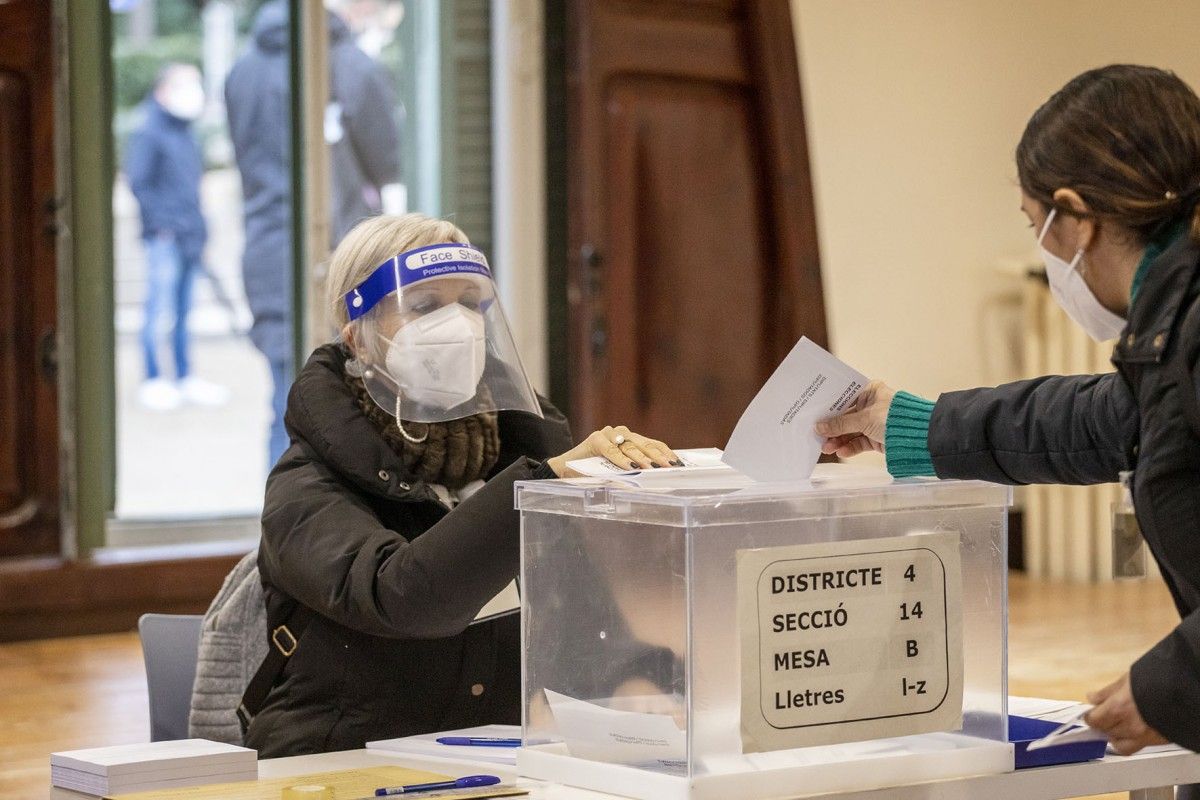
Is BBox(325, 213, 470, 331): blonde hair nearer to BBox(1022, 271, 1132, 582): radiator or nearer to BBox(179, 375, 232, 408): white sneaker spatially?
BBox(179, 375, 232, 408): white sneaker

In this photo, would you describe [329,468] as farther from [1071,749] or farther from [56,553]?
[56,553]

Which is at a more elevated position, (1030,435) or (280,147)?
(280,147)

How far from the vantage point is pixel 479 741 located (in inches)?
64.1

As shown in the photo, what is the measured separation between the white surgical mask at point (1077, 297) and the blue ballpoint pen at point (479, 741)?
69 centimetres

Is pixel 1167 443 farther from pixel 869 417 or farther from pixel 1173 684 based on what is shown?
pixel 869 417

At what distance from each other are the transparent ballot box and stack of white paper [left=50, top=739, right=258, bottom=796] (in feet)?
0.87

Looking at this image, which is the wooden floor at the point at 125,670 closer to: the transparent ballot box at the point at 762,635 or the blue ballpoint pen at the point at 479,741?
the blue ballpoint pen at the point at 479,741

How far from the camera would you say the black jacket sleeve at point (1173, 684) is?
1244 millimetres

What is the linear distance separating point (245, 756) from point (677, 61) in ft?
14.3

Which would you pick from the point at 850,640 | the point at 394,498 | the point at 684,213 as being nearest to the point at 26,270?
the point at 684,213

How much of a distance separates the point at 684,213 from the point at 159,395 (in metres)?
2.00

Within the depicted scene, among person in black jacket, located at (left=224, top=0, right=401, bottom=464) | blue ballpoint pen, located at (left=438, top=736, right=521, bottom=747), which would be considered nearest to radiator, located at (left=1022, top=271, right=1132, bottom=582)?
person in black jacket, located at (left=224, top=0, right=401, bottom=464)

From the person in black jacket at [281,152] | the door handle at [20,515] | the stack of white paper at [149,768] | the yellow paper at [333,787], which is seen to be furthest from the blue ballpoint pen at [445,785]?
the person in black jacket at [281,152]

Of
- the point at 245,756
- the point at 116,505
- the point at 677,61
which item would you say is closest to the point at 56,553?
the point at 116,505
